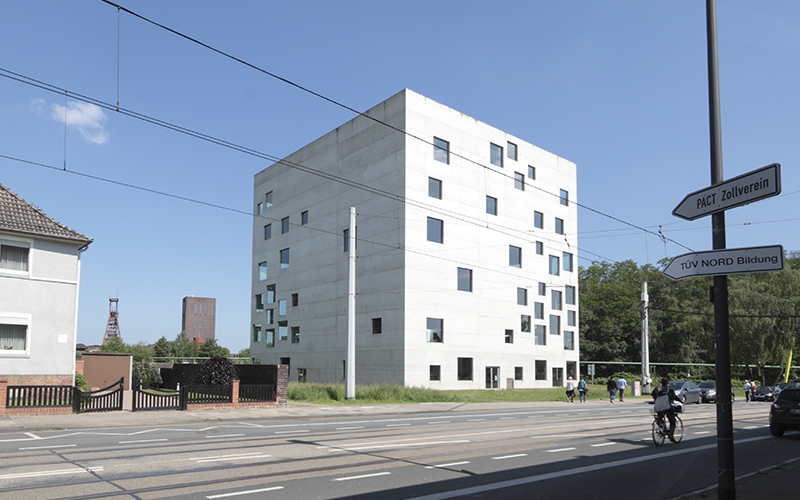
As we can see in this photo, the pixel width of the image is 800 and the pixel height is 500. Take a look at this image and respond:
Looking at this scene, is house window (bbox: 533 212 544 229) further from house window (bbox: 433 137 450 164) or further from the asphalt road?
the asphalt road

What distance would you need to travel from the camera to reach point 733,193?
22.5ft

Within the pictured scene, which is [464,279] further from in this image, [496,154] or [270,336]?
[270,336]

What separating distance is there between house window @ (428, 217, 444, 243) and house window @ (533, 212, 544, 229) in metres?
11.5

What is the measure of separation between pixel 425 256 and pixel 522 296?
11.8 meters

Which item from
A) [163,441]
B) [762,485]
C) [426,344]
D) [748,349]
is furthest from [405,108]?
[748,349]

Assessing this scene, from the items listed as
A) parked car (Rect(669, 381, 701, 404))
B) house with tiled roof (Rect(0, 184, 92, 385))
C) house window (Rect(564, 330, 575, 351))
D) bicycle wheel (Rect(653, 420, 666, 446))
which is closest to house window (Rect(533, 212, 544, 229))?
house window (Rect(564, 330, 575, 351))

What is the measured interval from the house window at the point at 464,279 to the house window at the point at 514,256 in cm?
488

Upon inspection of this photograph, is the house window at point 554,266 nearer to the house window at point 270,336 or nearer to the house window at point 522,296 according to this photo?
the house window at point 522,296

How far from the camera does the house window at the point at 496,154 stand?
49438 millimetres

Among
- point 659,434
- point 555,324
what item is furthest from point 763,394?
point 659,434

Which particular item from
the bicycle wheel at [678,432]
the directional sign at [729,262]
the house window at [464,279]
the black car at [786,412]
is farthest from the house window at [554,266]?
the directional sign at [729,262]

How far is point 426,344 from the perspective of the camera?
42.5 m

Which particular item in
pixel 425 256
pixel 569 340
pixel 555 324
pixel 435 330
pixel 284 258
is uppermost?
pixel 284 258

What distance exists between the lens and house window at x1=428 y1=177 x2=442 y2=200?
4429cm
